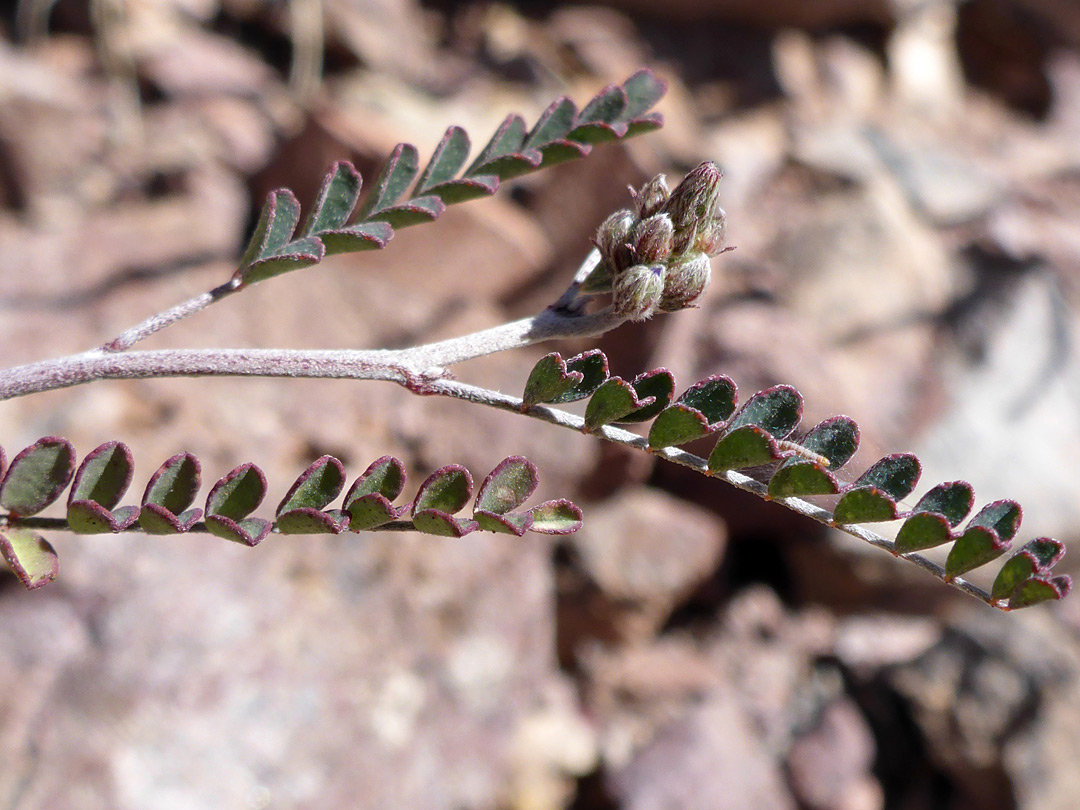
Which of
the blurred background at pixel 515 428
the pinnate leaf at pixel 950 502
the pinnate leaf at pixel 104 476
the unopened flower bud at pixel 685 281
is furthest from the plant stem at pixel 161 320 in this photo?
the blurred background at pixel 515 428

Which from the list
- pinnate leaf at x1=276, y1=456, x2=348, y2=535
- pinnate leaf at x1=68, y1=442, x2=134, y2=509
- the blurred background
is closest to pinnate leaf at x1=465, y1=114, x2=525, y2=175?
pinnate leaf at x1=276, y1=456, x2=348, y2=535

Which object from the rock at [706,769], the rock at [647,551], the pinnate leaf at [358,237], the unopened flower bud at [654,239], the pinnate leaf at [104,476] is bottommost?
the rock at [706,769]

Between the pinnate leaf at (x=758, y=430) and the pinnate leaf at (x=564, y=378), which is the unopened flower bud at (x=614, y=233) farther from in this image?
the pinnate leaf at (x=758, y=430)

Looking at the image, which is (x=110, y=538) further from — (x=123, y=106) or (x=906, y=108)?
(x=906, y=108)

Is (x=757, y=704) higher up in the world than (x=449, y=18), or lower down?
lower down

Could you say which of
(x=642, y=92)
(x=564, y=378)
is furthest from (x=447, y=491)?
(x=642, y=92)

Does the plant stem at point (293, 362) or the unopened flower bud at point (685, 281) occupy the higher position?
the unopened flower bud at point (685, 281)

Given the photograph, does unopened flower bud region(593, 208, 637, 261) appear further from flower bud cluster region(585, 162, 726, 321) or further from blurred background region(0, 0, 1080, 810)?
blurred background region(0, 0, 1080, 810)

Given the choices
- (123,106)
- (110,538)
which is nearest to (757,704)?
(110,538)
